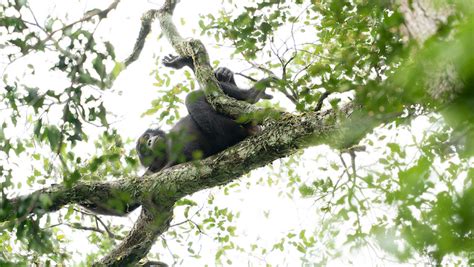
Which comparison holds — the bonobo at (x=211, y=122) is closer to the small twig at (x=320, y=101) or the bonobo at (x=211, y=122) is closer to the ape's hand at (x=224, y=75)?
the ape's hand at (x=224, y=75)

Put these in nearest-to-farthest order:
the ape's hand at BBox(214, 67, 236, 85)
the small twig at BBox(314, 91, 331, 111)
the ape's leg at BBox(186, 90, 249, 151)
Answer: the small twig at BBox(314, 91, 331, 111) → the ape's leg at BBox(186, 90, 249, 151) → the ape's hand at BBox(214, 67, 236, 85)

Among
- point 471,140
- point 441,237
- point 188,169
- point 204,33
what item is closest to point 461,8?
point 471,140

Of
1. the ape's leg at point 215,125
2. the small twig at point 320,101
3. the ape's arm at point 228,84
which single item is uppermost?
the ape's arm at point 228,84

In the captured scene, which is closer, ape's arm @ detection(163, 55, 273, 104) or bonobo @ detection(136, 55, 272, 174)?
bonobo @ detection(136, 55, 272, 174)

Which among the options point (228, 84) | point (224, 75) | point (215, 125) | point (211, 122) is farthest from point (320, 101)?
point (224, 75)

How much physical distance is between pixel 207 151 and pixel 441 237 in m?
5.06

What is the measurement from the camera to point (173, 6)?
6.96 m

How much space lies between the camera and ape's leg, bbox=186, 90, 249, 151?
222 inches

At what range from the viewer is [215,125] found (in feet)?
18.9

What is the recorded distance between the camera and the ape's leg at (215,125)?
5.64 metres

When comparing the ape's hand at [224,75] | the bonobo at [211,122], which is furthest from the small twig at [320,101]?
the ape's hand at [224,75]

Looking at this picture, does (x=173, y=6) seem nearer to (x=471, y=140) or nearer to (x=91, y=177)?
(x=91, y=177)

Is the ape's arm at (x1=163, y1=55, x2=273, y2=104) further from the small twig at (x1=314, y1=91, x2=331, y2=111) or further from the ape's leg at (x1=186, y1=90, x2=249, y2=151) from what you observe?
the small twig at (x1=314, y1=91, x2=331, y2=111)

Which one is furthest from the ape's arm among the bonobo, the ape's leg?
the ape's leg
